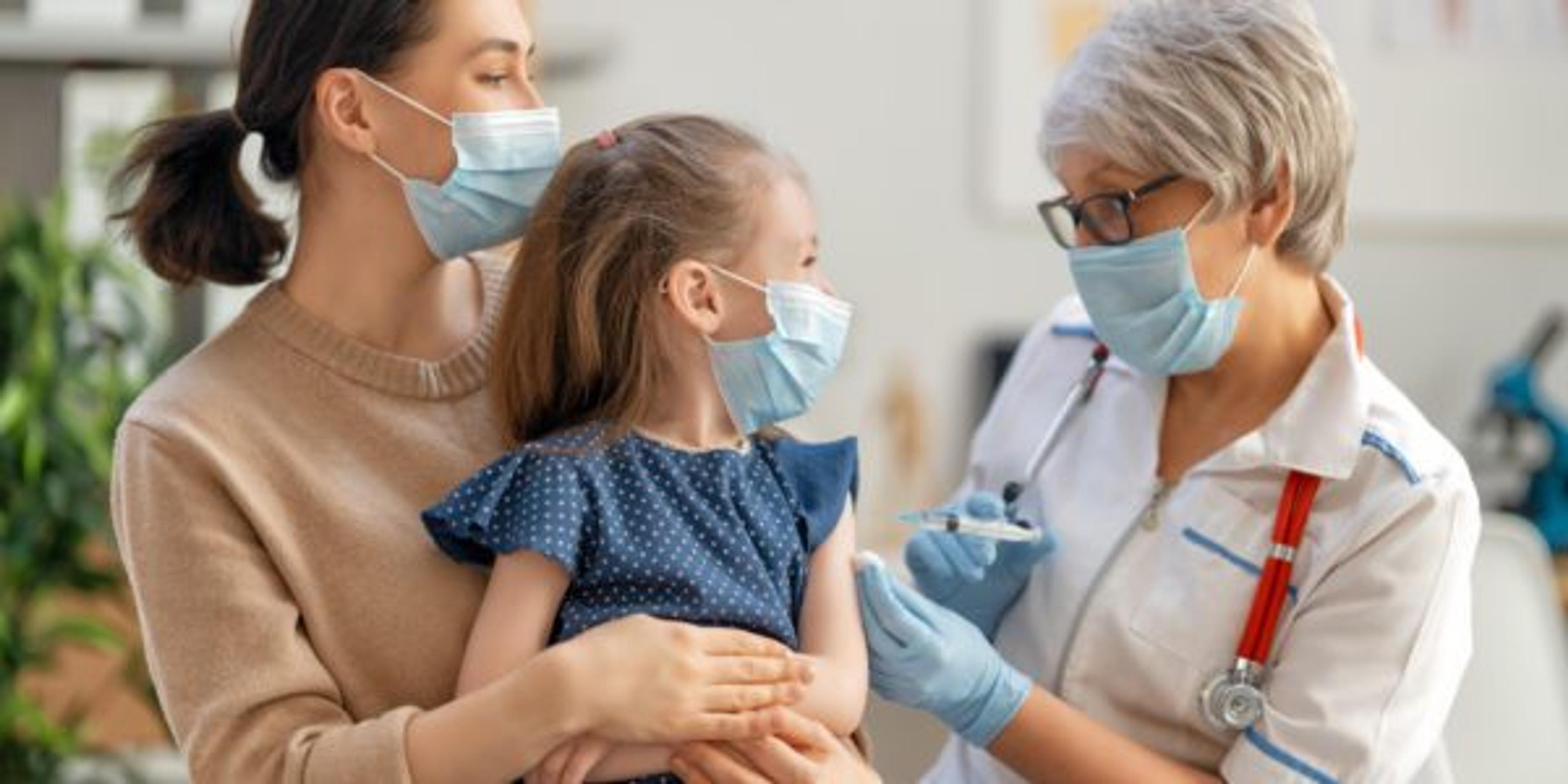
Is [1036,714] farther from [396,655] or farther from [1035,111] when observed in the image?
[1035,111]

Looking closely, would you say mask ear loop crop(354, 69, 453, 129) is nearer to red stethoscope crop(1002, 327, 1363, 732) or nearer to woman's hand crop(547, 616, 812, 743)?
woman's hand crop(547, 616, 812, 743)

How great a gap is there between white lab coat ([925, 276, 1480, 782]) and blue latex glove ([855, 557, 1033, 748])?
5.6 inches

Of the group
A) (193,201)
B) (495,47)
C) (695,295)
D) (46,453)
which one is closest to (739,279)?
(695,295)

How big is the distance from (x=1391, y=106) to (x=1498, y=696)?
8.49ft

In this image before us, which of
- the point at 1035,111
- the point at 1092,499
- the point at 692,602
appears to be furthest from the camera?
the point at 1035,111

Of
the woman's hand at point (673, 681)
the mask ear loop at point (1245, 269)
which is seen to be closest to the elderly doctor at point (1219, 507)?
the mask ear loop at point (1245, 269)

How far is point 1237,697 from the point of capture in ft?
6.82

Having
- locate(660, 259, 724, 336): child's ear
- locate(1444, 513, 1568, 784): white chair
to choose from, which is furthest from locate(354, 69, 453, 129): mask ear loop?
locate(1444, 513, 1568, 784): white chair

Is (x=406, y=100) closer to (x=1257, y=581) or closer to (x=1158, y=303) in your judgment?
(x=1158, y=303)

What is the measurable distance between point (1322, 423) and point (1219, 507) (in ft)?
0.44

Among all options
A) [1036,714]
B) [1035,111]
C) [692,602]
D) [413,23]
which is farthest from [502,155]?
[1035,111]

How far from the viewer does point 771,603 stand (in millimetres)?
1881

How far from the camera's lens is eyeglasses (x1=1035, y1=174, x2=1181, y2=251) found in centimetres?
212

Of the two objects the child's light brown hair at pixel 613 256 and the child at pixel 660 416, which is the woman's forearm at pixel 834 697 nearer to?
the child at pixel 660 416
